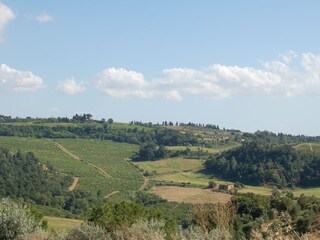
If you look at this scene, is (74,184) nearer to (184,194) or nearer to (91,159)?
(184,194)

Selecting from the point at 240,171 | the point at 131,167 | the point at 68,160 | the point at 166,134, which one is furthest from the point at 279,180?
the point at 166,134

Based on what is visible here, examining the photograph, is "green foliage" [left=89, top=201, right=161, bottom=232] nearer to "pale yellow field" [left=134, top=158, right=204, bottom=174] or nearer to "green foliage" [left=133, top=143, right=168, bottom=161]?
"pale yellow field" [left=134, top=158, right=204, bottom=174]

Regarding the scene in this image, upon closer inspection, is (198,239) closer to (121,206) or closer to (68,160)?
(121,206)

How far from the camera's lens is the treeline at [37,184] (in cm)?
8979

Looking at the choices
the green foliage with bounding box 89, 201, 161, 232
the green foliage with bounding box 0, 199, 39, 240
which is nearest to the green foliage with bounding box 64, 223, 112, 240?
the green foliage with bounding box 89, 201, 161, 232

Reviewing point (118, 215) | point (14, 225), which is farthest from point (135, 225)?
point (14, 225)

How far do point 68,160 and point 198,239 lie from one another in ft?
365

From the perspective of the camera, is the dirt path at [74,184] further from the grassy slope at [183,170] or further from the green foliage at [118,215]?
the green foliage at [118,215]

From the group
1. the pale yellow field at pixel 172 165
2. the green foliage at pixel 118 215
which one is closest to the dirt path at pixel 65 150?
the pale yellow field at pixel 172 165

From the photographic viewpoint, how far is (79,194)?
298 ft

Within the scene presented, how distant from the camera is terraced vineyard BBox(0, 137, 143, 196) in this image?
10438 centimetres

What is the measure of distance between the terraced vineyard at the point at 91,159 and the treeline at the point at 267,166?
77.0 ft

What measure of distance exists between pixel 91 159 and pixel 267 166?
155 feet

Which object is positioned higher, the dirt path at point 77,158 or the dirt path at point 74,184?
the dirt path at point 77,158
